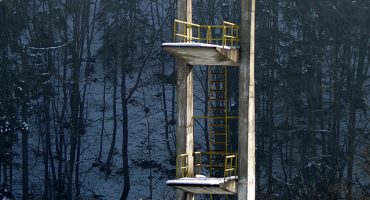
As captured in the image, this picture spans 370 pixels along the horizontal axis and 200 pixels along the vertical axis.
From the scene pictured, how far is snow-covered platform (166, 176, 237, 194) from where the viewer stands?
1359cm

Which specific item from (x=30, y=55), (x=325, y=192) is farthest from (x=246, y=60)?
(x=30, y=55)

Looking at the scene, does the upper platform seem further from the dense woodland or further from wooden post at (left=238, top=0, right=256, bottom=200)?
the dense woodland

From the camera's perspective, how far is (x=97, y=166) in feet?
124

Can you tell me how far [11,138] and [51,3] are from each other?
637 cm

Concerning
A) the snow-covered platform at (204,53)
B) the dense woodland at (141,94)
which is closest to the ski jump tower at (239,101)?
the snow-covered platform at (204,53)

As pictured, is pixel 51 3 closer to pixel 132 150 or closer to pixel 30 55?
pixel 30 55

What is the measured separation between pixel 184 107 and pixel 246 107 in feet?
3.41

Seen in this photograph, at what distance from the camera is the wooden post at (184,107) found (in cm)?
1438

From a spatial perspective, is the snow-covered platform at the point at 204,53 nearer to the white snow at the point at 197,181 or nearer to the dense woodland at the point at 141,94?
the white snow at the point at 197,181

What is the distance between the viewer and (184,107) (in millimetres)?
14422

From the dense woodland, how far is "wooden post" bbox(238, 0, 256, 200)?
21.5 m

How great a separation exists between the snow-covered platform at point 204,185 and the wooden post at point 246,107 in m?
0.20

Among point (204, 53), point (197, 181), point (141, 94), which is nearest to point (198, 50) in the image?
point (204, 53)

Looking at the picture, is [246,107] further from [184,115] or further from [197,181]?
[197,181]
